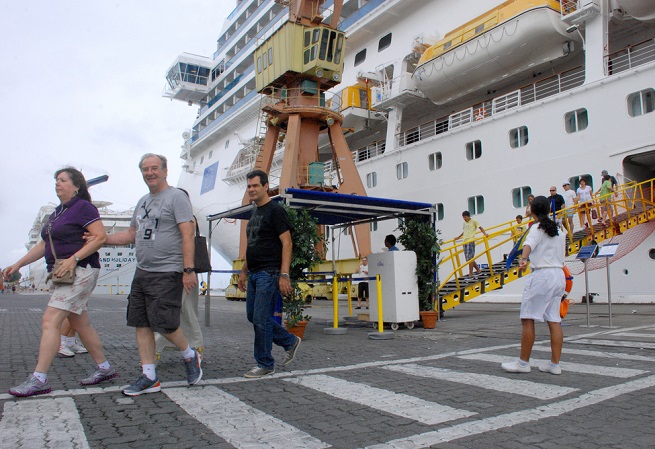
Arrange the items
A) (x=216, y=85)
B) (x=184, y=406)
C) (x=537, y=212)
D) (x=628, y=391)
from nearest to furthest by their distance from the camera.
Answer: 1. (x=184, y=406)
2. (x=628, y=391)
3. (x=537, y=212)
4. (x=216, y=85)

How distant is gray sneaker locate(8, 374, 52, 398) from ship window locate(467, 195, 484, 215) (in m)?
15.6

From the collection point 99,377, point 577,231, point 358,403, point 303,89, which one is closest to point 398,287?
point 358,403

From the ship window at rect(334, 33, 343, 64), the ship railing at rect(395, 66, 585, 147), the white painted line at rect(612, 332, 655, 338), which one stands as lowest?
the white painted line at rect(612, 332, 655, 338)

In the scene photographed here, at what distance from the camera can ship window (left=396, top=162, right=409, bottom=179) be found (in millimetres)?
20658

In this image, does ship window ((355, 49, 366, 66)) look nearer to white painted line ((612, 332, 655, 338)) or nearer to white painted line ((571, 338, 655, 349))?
white painted line ((612, 332, 655, 338))

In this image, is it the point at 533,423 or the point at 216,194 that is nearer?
the point at 533,423

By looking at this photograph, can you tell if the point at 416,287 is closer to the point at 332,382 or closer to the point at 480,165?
→ the point at 332,382

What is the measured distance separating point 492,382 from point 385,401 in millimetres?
1118

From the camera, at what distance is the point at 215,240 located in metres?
33.3

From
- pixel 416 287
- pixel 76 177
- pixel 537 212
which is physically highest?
pixel 76 177

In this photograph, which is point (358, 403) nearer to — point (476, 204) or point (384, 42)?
point (476, 204)

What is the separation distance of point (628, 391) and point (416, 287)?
5.27m

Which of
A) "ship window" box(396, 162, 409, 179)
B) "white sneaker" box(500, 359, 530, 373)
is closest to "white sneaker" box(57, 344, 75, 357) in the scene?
"white sneaker" box(500, 359, 530, 373)

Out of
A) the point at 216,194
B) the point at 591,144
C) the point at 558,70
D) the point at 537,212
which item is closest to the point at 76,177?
the point at 537,212
